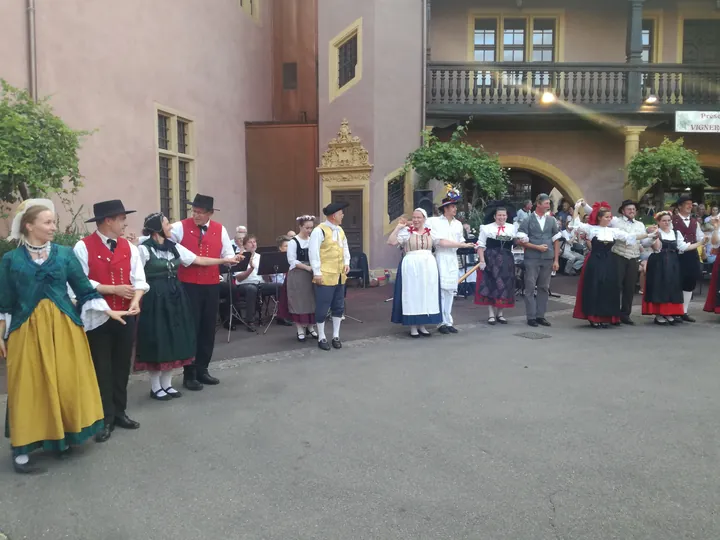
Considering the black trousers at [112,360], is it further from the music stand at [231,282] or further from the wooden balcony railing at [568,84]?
the wooden balcony railing at [568,84]

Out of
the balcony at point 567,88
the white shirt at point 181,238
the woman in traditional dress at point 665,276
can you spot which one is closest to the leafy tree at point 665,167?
the balcony at point 567,88

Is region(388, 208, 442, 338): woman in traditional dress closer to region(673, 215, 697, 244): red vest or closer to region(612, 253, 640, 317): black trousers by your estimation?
region(612, 253, 640, 317): black trousers

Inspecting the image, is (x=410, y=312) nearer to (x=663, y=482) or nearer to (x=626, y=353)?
(x=626, y=353)

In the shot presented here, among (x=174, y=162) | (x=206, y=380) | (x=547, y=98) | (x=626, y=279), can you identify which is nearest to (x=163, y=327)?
(x=206, y=380)

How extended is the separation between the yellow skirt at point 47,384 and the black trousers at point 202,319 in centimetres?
162

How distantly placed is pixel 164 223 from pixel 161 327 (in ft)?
2.88

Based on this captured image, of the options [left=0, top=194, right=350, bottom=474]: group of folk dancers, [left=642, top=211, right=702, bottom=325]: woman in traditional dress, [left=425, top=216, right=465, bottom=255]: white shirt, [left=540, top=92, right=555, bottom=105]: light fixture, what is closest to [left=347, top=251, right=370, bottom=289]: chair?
[left=425, top=216, right=465, bottom=255]: white shirt

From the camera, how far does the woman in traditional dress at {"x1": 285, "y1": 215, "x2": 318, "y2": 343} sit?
784 centimetres

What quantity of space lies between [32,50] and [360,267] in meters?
7.57

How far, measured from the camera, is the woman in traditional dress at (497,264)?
8.98 metres

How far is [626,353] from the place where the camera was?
272 inches

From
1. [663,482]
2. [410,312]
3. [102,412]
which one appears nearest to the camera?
[663,482]

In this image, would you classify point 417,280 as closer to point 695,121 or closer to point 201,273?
point 201,273

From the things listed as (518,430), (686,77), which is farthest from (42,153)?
(686,77)
